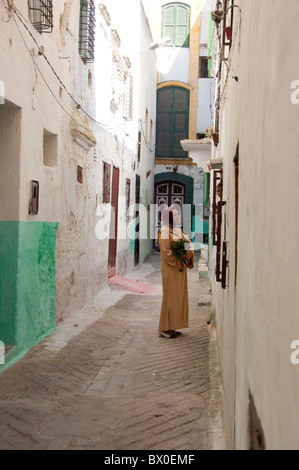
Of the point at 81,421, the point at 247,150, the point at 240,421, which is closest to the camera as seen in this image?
the point at 240,421

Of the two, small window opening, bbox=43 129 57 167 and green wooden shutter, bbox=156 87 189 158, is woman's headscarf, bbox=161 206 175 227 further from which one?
green wooden shutter, bbox=156 87 189 158

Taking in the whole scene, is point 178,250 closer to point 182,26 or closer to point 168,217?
point 168,217

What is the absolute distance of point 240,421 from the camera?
2527 millimetres

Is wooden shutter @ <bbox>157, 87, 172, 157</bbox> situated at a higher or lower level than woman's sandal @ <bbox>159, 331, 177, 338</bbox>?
higher

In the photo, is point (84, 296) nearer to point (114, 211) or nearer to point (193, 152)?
point (114, 211)

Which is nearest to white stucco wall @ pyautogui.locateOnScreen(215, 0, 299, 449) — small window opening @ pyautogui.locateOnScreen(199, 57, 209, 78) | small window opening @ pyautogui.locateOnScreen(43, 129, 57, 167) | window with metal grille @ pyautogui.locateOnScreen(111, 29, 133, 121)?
small window opening @ pyautogui.locateOnScreen(43, 129, 57, 167)

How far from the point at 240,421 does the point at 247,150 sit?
139 cm

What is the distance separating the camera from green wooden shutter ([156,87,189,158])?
22.1 meters

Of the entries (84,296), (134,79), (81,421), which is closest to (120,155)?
(134,79)

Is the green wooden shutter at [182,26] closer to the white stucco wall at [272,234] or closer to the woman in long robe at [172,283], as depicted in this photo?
the woman in long robe at [172,283]

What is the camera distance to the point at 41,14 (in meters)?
5.84

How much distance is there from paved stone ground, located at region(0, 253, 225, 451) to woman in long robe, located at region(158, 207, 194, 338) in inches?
9.8

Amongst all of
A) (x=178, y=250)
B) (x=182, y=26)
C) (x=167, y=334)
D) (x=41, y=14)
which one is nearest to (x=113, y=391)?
(x=167, y=334)
